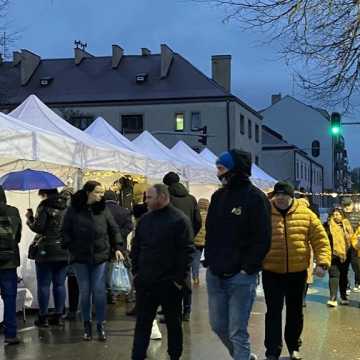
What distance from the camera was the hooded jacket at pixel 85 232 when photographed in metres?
7.75

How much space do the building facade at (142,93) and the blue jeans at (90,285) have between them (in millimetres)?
41304

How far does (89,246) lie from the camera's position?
774 centimetres

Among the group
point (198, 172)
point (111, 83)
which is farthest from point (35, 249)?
point (111, 83)

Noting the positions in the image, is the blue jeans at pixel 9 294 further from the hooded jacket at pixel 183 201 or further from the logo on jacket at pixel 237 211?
the logo on jacket at pixel 237 211

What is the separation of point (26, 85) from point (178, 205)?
48308 millimetres

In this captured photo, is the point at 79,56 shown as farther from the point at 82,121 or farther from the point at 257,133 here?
the point at 257,133

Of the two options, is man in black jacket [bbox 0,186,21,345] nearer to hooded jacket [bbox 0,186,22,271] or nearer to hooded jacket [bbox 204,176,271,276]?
hooded jacket [bbox 0,186,22,271]

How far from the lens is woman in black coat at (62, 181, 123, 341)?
7.77 meters

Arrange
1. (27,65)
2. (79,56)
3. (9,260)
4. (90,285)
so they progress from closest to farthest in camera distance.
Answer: (9,260) → (90,285) → (27,65) → (79,56)

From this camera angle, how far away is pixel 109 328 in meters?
8.83

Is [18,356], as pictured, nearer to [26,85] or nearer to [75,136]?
[75,136]

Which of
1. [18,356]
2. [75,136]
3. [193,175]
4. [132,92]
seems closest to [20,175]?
[75,136]

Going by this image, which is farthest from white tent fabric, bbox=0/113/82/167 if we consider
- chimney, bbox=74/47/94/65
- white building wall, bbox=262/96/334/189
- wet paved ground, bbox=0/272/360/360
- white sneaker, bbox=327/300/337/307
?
white building wall, bbox=262/96/334/189

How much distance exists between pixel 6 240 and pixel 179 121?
44.7 meters
